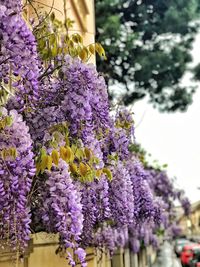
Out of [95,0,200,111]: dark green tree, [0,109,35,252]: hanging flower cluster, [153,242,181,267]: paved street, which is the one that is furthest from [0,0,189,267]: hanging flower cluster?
[153,242,181,267]: paved street

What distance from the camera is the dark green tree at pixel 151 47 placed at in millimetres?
16250

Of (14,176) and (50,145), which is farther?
(50,145)

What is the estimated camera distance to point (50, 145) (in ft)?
14.5

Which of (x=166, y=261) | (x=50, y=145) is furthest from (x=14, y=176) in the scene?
(x=166, y=261)

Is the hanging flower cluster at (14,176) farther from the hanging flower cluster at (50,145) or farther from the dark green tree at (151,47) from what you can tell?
the dark green tree at (151,47)

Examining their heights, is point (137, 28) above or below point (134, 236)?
above

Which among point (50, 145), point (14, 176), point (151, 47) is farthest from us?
point (151, 47)

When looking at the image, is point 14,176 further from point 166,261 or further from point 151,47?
point 166,261

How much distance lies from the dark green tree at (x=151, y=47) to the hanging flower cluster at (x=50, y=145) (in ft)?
34.4

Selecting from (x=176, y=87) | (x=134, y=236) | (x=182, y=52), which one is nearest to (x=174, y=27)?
(x=182, y=52)

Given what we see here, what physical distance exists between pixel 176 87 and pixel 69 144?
527 inches

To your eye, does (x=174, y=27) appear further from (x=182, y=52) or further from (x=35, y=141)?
(x=35, y=141)

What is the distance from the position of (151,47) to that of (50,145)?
13.3 meters

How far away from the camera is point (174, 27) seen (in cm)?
1738
